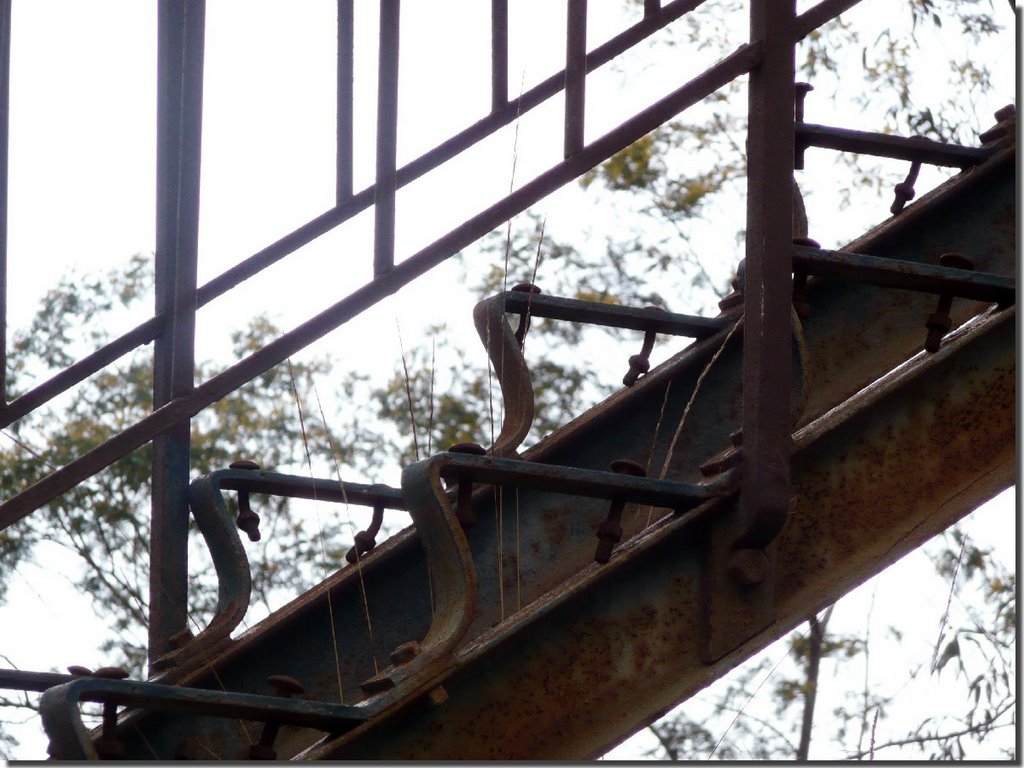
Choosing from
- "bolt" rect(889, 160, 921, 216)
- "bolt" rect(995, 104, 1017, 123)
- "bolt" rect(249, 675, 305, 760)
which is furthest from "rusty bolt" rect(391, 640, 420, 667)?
"bolt" rect(995, 104, 1017, 123)

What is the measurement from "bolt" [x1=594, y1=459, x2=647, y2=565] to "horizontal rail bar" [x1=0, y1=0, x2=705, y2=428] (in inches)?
35.7

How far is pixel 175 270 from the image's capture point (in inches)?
140

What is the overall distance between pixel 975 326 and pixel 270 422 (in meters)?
12.2

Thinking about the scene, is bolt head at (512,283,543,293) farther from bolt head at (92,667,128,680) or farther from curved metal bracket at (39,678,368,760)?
curved metal bracket at (39,678,368,760)

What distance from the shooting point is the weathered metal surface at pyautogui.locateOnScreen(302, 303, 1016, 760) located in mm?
2547

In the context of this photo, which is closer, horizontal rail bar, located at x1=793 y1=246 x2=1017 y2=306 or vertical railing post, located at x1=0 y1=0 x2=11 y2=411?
horizontal rail bar, located at x1=793 y1=246 x2=1017 y2=306

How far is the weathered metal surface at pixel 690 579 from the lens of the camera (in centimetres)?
255

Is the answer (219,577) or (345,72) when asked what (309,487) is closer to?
(219,577)

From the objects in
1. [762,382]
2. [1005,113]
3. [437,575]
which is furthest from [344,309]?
[1005,113]

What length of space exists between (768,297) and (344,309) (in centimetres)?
71

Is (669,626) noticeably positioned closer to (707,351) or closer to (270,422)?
(707,351)

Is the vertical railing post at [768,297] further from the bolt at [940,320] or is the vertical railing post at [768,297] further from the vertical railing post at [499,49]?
the vertical railing post at [499,49]

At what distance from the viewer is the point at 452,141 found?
342 cm

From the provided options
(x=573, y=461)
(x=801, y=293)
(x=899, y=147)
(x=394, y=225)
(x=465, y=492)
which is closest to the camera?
(x=465, y=492)
